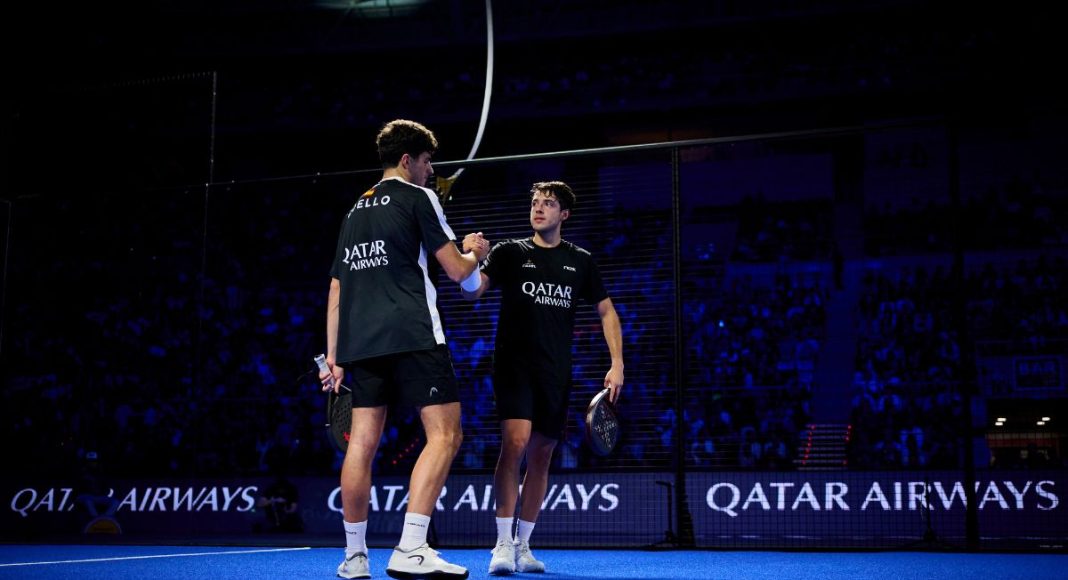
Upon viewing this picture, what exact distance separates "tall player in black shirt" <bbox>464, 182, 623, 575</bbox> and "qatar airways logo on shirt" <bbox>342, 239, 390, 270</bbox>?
90 centimetres

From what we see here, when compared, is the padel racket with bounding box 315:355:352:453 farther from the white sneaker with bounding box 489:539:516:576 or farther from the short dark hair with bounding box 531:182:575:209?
the short dark hair with bounding box 531:182:575:209

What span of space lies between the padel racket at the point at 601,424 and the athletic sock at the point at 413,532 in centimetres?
137

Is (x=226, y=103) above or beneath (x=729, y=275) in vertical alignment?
above

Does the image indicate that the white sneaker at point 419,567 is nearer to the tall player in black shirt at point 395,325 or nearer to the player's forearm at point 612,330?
the tall player in black shirt at point 395,325

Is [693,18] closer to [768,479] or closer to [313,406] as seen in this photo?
[313,406]

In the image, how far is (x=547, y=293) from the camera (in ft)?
16.7

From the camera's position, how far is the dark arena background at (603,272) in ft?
24.9

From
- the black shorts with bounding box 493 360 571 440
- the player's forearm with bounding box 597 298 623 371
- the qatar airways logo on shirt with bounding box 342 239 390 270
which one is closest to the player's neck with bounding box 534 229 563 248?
the player's forearm with bounding box 597 298 623 371

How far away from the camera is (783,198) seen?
54.1 ft

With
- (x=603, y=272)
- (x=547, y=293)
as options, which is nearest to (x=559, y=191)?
(x=547, y=293)

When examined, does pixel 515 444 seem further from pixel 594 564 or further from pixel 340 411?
pixel 594 564

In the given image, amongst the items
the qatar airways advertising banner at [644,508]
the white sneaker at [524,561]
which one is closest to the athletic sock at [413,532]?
the white sneaker at [524,561]

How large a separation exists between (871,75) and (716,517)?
11174 millimetres

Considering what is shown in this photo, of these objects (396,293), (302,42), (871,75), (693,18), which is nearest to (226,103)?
(302,42)
